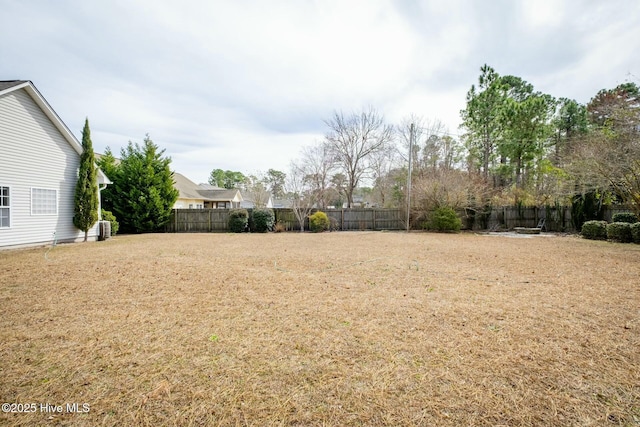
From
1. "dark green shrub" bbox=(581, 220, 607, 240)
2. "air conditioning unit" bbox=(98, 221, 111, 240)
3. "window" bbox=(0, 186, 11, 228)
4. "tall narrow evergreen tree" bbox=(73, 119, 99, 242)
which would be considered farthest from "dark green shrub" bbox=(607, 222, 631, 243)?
"window" bbox=(0, 186, 11, 228)

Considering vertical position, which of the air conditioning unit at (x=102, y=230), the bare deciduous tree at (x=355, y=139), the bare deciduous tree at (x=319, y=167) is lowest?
the air conditioning unit at (x=102, y=230)

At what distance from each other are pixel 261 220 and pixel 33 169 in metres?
9.65

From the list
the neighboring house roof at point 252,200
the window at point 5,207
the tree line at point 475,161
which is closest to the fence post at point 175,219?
the tree line at point 475,161

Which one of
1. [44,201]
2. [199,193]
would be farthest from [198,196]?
[44,201]

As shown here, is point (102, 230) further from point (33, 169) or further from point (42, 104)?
point (42, 104)

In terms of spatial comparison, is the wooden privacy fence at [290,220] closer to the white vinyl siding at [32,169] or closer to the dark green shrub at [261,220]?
the dark green shrub at [261,220]

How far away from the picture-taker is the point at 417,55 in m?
9.35

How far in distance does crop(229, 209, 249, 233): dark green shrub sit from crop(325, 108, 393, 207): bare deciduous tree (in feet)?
33.7

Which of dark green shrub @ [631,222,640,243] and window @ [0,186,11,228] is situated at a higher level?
window @ [0,186,11,228]

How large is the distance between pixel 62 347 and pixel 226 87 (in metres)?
9.99

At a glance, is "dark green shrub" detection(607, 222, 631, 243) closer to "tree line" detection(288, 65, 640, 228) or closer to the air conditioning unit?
"tree line" detection(288, 65, 640, 228)

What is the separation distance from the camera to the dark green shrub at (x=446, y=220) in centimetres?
1544

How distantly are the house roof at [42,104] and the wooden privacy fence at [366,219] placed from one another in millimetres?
6994

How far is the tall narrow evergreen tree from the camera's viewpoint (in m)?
10.8
